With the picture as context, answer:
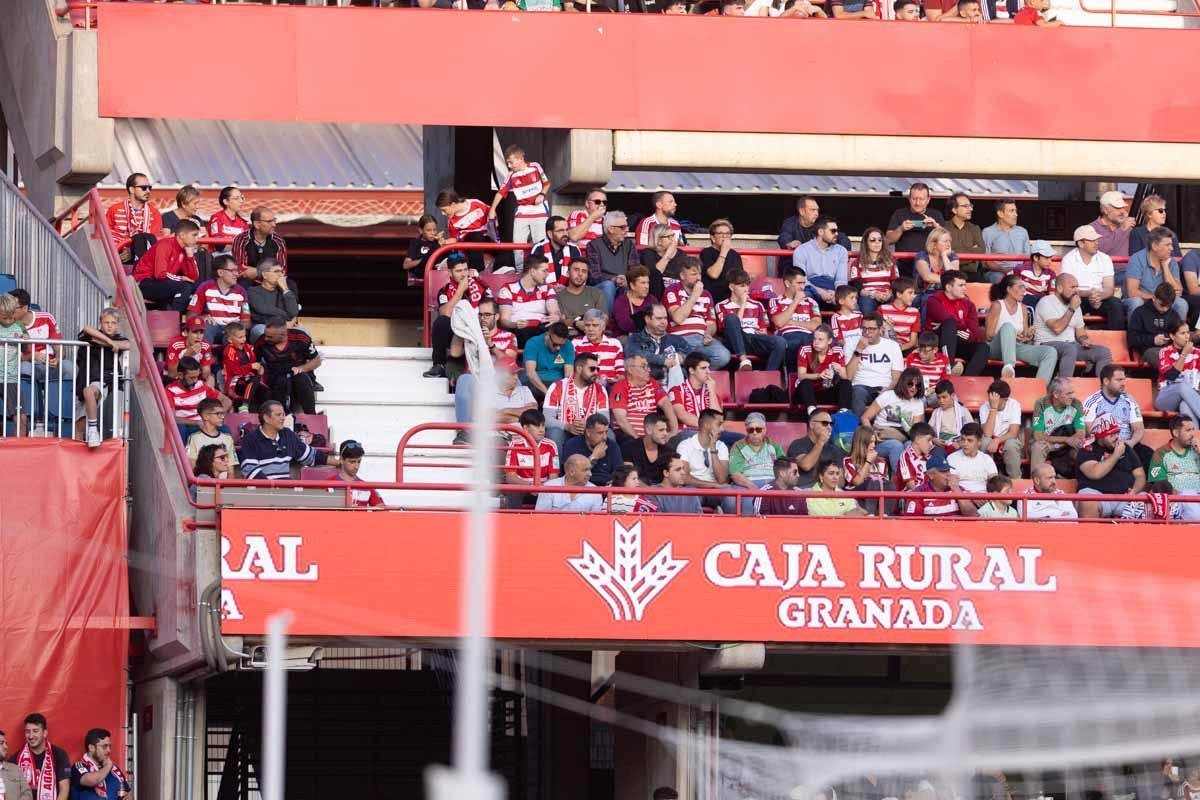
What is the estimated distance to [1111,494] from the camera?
18.5 m

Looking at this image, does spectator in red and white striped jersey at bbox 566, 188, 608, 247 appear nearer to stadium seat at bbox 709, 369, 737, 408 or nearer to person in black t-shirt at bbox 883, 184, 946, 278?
→ stadium seat at bbox 709, 369, 737, 408

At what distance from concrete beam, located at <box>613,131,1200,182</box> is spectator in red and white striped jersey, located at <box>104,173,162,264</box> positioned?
4798mm

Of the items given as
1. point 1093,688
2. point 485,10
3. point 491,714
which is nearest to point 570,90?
point 485,10

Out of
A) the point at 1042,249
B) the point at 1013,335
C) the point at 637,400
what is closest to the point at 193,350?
the point at 637,400

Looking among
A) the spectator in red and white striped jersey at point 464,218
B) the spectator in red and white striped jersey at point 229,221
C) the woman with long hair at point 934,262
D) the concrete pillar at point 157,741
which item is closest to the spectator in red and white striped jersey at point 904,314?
the woman with long hair at point 934,262

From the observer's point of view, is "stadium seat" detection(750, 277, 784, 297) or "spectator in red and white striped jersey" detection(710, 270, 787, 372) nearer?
"spectator in red and white striped jersey" detection(710, 270, 787, 372)

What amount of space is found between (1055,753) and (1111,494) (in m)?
5.44

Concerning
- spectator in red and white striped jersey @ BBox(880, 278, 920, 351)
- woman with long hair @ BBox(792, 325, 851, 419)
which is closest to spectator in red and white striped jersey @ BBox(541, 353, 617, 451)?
woman with long hair @ BBox(792, 325, 851, 419)

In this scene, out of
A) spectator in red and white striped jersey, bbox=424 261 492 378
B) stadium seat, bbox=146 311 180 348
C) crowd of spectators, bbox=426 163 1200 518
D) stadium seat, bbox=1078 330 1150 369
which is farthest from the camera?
stadium seat, bbox=1078 330 1150 369

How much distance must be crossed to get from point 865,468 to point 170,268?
573cm

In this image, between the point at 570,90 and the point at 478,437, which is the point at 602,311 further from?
the point at 478,437

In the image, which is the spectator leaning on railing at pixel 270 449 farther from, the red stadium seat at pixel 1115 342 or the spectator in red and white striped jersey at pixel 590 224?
the red stadium seat at pixel 1115 342

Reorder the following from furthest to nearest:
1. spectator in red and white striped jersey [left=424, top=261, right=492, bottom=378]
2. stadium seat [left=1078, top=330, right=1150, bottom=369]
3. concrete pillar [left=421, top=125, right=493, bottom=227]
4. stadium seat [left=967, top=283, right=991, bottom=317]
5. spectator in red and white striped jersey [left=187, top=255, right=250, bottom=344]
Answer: concrete pillar [left=421, top=125, right=493, bottom=227] < stadium seat [left=967, top=283, right=991, bottom=317] < stadium seat [left=1078, top=330, right=1150, bottom=369] < spectator in red and white striped jersey [left=424, top=261, right=492, bottom=378] < spectator in red and white striped jersey [left=187, top=255, right=250, bottom=344]

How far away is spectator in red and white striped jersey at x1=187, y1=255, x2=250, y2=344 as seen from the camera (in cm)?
1906
